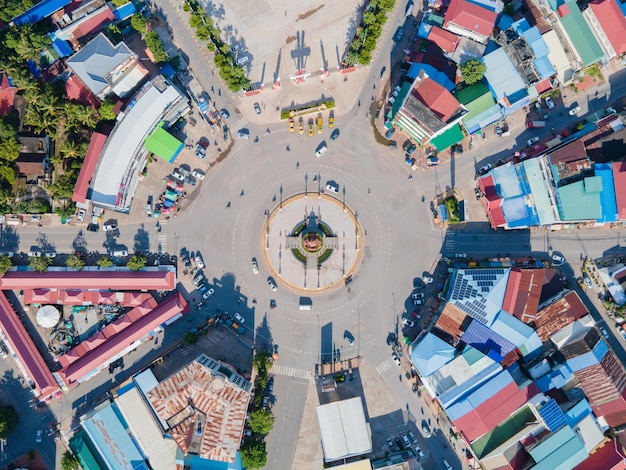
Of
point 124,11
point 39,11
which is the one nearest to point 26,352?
point 39,11

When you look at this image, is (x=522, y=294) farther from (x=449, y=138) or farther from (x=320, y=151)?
(x=320, y=151)

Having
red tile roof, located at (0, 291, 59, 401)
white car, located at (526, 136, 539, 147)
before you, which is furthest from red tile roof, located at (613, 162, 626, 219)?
red tile roof, located at (0, 291, 59, 401)

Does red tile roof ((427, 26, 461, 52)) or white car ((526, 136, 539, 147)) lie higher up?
red tile roof ((427, 26, 461, 52))

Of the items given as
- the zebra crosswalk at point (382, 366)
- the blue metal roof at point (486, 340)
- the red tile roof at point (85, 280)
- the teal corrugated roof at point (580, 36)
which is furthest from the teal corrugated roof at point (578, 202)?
the red tile roof at point (85, 280)

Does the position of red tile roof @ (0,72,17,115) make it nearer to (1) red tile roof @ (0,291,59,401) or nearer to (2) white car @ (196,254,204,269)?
(1) red tile roof @ (0,291,59,401)

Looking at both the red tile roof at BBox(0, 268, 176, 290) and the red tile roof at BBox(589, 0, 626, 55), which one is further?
the red tile roof at BBox(0, 268, 176, 290)

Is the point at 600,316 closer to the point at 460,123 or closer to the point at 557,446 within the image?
the point at 557,446
